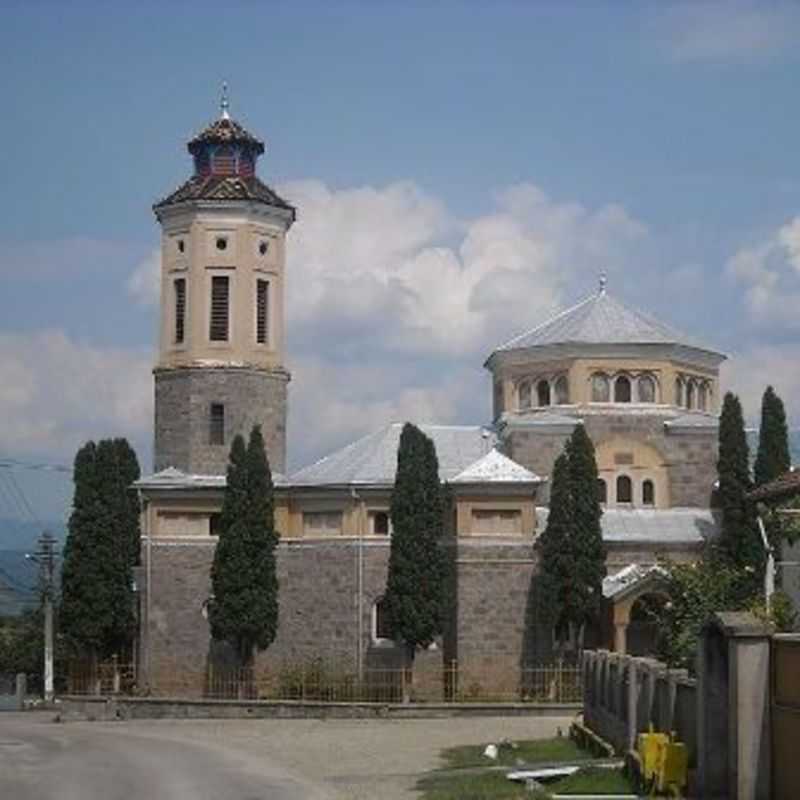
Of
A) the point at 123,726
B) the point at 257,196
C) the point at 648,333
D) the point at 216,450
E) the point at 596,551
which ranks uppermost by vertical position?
the point at 257,196

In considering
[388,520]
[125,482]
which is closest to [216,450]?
[125,482]

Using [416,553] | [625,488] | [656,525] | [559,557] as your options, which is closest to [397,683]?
[416,553]

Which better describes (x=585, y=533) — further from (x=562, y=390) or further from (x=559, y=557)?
(x=562, y=390)

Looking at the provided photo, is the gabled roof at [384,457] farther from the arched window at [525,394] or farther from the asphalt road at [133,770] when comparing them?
the asphalt road at [133,770]

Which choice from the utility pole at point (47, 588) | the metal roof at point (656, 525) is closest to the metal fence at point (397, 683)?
the metal roof at point (656, 525)

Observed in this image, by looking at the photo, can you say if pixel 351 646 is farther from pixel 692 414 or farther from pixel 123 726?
pixel 692 414

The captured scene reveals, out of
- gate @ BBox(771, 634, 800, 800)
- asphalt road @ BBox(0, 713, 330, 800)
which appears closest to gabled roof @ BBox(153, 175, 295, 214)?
asphalt road @ BBox(0, 713, 330, 800)

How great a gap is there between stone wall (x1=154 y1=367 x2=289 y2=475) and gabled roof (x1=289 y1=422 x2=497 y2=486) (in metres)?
1.90

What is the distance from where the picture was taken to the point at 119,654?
149 ft

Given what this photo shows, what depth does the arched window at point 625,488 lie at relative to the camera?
45.8m

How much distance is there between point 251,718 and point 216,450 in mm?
10024

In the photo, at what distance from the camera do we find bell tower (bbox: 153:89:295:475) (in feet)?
151

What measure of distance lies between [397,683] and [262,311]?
12.1 meters

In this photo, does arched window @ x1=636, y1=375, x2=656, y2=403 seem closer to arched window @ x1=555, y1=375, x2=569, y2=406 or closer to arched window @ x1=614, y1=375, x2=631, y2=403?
arched window @ x1=614, y1=375, x2=631, y2=403
